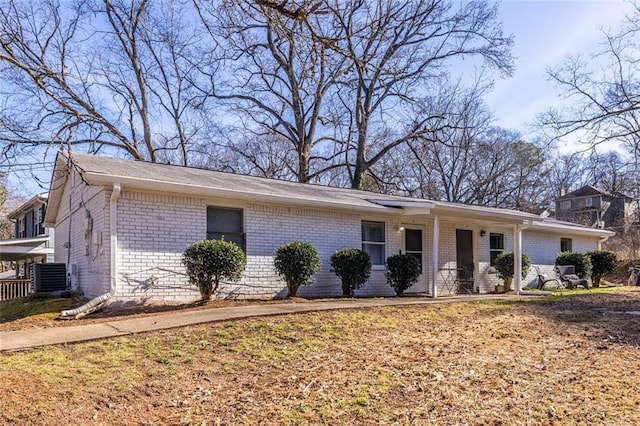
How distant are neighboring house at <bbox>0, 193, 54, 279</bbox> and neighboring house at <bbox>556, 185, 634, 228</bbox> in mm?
36938

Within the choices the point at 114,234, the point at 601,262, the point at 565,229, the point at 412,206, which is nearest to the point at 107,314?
the point at 114,234

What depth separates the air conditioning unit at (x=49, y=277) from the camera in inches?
459

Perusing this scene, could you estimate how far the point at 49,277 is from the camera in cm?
1180

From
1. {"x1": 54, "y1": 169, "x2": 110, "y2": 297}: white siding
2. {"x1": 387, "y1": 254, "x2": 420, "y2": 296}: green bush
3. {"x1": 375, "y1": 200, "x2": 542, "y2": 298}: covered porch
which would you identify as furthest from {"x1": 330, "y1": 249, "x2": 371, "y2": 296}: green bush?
{"x1": 54, "y1": 169, "x2": 110, "y2": 297}: white siding

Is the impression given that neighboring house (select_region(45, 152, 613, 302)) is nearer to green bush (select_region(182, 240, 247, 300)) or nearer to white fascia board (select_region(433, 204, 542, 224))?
white fascia board (select_region(433, 204, 542, 224))

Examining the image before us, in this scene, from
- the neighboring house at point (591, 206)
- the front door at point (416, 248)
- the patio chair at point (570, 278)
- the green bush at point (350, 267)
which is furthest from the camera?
the neighboring house at point (591, 206)

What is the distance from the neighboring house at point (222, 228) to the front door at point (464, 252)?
A: 0.03 meters

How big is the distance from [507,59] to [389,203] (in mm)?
10630

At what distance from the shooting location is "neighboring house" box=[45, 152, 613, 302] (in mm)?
9109

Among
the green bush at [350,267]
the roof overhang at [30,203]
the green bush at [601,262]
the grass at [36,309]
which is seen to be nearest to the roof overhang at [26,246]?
the roof overhang at [30,203]

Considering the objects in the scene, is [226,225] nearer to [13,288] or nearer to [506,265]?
[506,265]

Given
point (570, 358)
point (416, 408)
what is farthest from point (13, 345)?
point (570, 358)

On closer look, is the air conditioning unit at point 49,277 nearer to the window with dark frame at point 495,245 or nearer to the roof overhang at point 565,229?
the window with dark frame at point 495,245

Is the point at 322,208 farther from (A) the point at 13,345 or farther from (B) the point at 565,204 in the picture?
(B) the point at 565,204
